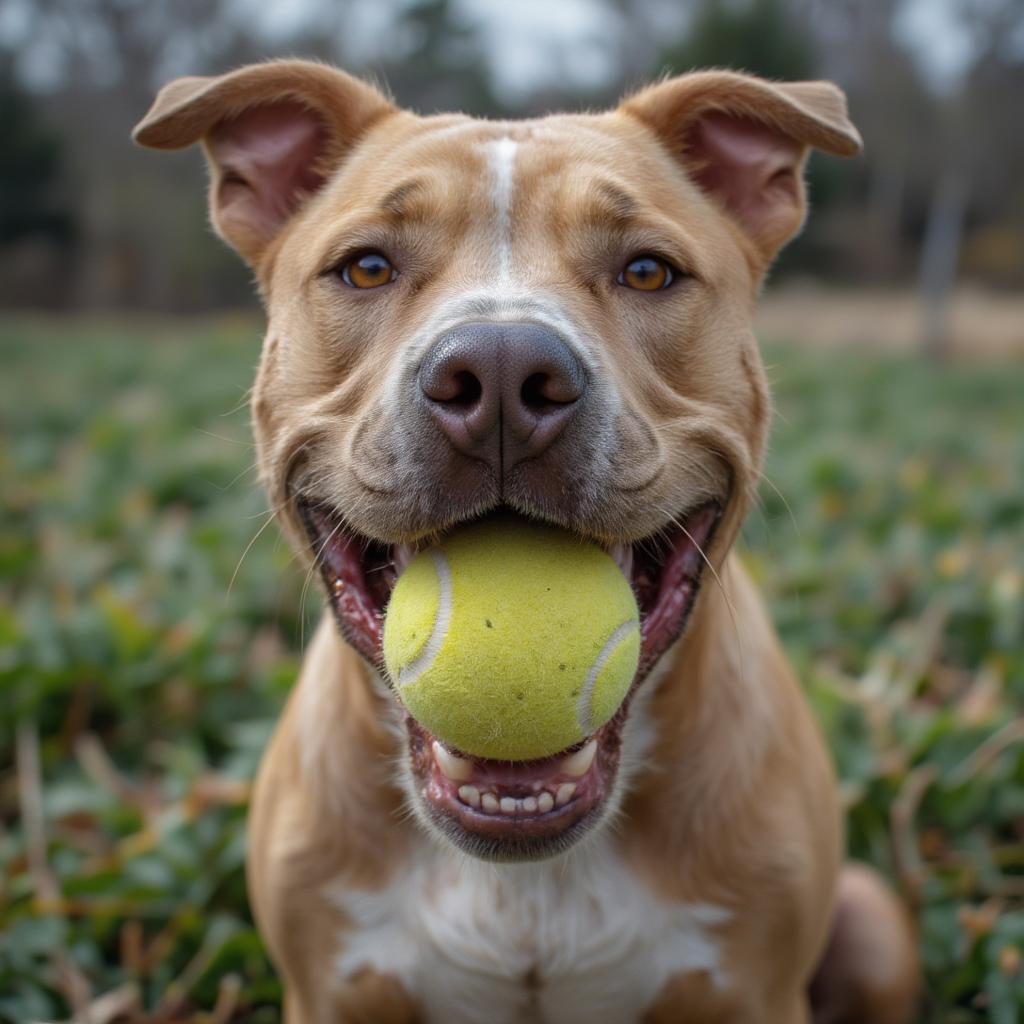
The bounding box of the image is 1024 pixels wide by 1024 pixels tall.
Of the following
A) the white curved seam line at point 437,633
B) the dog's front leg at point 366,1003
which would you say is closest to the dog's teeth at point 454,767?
the white curved seam line at point 437,633

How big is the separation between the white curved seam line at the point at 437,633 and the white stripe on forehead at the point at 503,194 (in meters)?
0.66

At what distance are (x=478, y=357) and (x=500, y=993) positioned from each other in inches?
61.3

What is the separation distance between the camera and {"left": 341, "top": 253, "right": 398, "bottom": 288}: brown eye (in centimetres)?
267

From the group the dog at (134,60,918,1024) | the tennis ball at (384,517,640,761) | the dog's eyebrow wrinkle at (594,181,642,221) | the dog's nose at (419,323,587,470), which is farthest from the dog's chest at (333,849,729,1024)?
the dog's eyebrow wrinkle at (594,181,642,221)

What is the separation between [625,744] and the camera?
2766 mm

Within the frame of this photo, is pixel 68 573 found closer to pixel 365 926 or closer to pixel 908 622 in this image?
pixel 365 926

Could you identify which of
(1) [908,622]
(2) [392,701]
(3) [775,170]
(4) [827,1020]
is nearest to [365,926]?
(2) [392,701]

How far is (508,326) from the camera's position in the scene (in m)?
2.09

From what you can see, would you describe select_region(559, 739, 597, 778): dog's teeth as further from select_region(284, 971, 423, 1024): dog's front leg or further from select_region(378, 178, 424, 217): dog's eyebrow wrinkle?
select_region(378, 178, 424, 217): dog's eyebrow wrinkle

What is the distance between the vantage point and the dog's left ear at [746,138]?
9.68 ft

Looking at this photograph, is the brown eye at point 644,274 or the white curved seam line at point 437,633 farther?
the brown eye at point 644,274

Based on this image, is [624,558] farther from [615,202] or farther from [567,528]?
[615,202]

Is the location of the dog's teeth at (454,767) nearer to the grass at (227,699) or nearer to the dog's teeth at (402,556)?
the dog's teeth at (402,556)

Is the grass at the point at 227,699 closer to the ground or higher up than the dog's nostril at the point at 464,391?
closer to the ground
